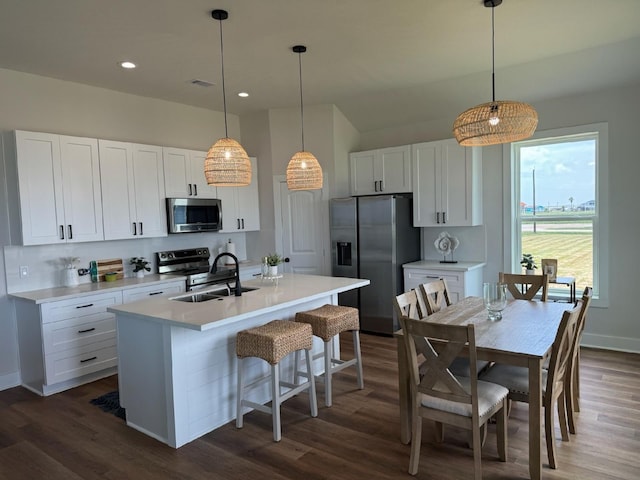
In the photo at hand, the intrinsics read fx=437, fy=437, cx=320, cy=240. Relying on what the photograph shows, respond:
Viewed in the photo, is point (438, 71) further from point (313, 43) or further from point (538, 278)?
point (538, 278)

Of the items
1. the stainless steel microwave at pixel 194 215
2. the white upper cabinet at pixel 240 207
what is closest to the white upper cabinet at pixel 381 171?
the white upper cabinet at pixel 240 207

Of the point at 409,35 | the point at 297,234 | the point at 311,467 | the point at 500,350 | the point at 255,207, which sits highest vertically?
the point at 409,35

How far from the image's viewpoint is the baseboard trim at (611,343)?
4449 millimetres

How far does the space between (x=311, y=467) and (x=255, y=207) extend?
4071mm

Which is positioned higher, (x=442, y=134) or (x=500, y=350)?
(x=442, y=134)

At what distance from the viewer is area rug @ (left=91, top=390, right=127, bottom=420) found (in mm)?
3414

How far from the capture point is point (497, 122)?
2734mm

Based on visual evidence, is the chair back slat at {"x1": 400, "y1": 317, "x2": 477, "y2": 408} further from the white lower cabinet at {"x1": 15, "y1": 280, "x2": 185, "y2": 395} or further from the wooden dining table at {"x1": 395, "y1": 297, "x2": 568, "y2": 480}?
the white lower cabinet at {"x1": 15, "y1": 280, "x2": 185, "y2": 395}

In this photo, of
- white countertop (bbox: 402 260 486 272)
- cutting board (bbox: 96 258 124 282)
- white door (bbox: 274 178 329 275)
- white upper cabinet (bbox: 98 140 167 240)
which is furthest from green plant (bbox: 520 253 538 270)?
cutting board (bbox: 96 258 124 282)

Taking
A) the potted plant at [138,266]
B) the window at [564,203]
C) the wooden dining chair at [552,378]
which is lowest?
the wooden dining chair at [552,378]

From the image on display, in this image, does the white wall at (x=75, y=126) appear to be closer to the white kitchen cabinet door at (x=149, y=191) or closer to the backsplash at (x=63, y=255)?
the backsplash at (x=63, y=255)

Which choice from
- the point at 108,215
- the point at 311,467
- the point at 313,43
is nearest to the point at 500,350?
the point at 311,467

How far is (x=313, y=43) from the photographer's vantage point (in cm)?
367

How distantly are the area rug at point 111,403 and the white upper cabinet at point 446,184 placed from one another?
3.76 meters
